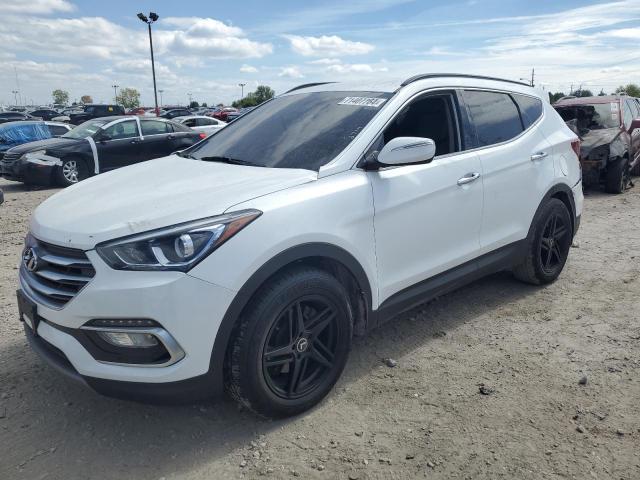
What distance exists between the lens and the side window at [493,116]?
4.00 metres

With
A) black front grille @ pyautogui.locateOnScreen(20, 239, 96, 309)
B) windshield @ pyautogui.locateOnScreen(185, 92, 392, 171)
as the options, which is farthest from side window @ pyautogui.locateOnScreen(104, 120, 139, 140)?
black front grille @ pyautogui.locateOnScreen(20, 239, 96, 309)

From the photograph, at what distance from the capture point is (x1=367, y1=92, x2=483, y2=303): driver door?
3.23 metres

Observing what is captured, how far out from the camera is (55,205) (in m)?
3.00

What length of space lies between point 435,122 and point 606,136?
23.9 feet

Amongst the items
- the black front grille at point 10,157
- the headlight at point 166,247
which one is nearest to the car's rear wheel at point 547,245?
the headlight at point 166,247

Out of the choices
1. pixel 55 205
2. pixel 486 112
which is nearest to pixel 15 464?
pixel 55 205

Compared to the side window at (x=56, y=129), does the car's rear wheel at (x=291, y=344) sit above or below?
below

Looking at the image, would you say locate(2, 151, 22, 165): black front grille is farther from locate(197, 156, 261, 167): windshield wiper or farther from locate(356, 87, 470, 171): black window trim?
locate(356, 87, 470, 171): black window trim

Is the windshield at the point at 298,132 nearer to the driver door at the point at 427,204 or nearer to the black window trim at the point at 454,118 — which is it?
the black window trim at the point at 454,118

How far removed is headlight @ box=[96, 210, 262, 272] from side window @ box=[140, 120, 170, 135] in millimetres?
10608

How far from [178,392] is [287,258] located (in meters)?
0.80

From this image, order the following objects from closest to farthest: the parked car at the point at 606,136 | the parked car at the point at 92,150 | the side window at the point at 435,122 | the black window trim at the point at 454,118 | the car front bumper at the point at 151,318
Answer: the car front bumper at the point at 151,318 < the black window trim at the point at 454,118 < the side window at the point at 435,122 < the parked car at the point at 606,136 < the parked car at the point at 92,150

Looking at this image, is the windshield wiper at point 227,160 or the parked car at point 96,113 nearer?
the windshield wiper at point 227,160

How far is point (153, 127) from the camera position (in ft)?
41.1
